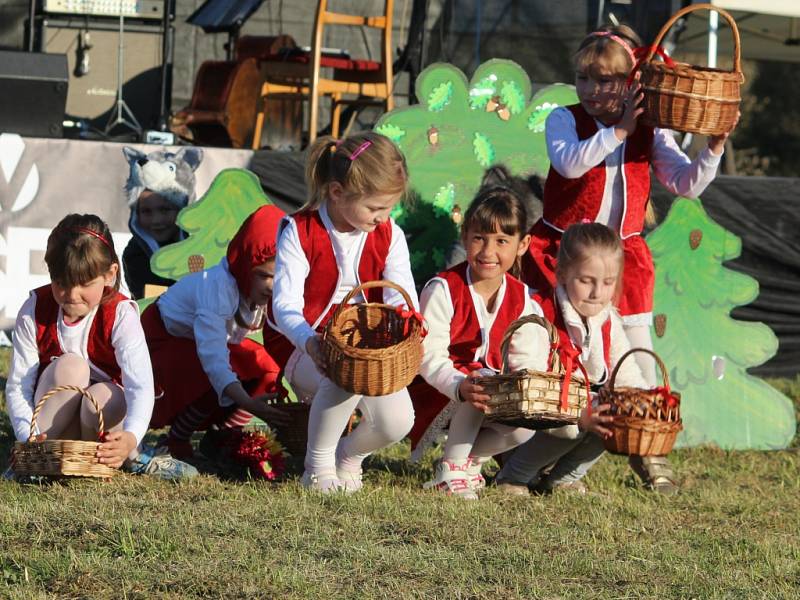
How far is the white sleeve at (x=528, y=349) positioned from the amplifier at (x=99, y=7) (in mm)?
8302

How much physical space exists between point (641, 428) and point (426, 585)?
4.36 feet

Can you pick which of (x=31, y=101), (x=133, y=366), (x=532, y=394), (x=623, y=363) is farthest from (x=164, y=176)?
(x=532, y=394)

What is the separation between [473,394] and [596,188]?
1.16m

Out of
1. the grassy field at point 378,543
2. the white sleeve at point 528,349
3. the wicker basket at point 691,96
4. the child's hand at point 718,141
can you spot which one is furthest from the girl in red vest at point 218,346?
the child's hand at point 718,141

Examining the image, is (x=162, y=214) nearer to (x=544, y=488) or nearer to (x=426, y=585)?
(x=544, y=488)

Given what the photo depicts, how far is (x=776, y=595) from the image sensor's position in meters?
3.12

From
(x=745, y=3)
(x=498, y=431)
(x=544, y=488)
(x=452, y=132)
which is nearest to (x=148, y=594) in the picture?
(x=498, y=431)

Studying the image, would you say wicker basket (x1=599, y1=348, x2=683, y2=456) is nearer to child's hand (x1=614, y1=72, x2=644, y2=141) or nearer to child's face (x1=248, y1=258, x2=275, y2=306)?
child's hand (x1=614, y1=72, x2=644, y2=141)

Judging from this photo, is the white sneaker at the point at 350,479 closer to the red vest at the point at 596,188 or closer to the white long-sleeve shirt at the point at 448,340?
the white long-sleeve shirt at the point at 448,340

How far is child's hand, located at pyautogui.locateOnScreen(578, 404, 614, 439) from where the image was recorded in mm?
4133

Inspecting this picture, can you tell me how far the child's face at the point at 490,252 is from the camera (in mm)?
4363

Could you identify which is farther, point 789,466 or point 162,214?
point 162,214

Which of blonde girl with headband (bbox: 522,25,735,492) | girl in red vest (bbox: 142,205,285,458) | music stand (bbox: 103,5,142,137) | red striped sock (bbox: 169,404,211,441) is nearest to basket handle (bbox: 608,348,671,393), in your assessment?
blonde girl with headband (bbox: 522,25,735,492)

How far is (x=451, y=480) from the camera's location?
4219mm
